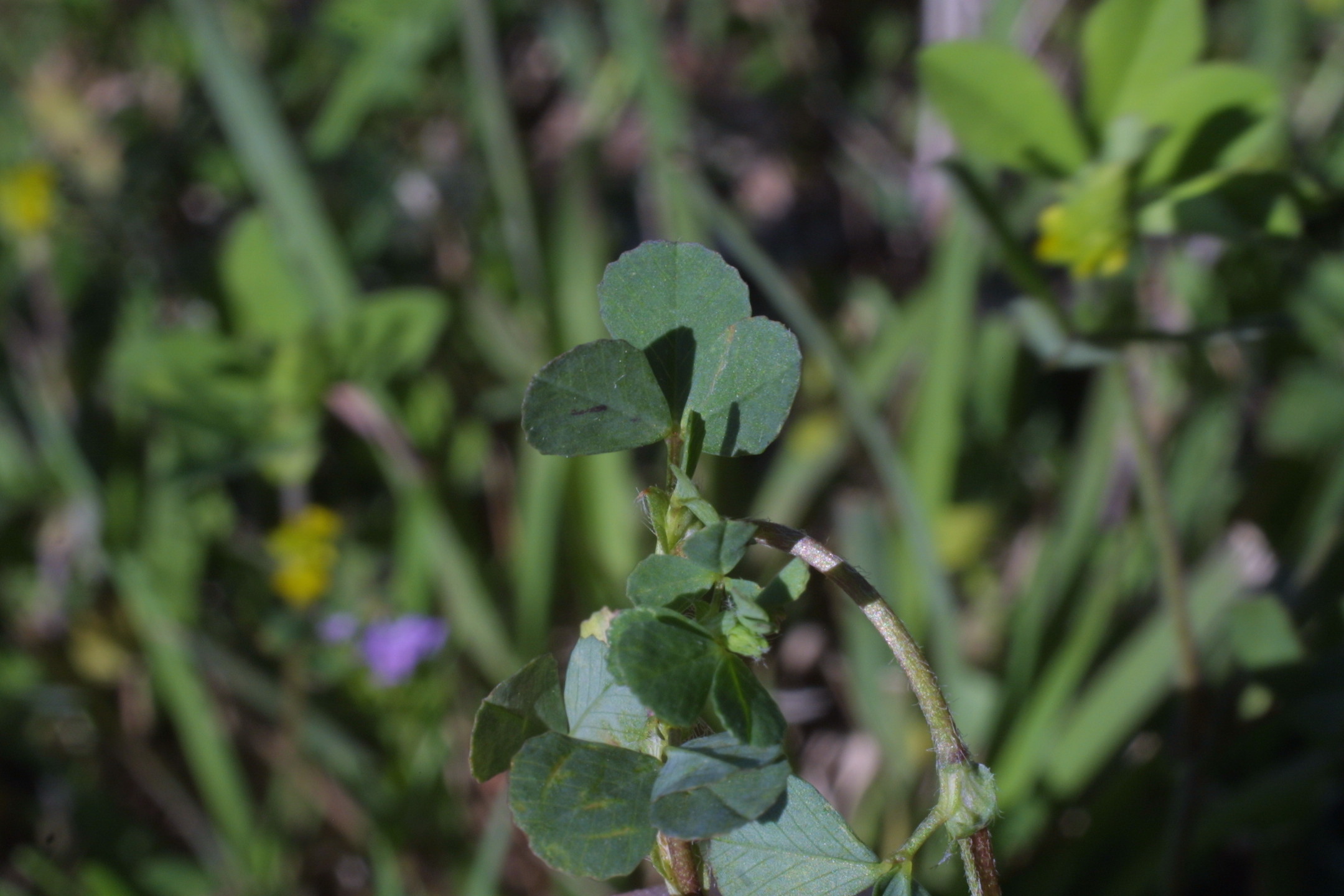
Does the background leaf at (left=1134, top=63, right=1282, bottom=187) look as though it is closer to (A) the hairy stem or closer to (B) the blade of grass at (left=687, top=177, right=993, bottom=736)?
(B) the blade of grass at (left=687, top=177, right=993, bottom=736)

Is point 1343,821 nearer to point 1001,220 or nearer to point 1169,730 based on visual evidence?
point 1169,730

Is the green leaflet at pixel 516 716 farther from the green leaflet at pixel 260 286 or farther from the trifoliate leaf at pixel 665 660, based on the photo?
the green leaflet at pixel 260 286

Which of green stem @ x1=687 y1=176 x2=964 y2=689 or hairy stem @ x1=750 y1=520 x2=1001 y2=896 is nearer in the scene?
hairy stem @ x1=750 y1=520 x2=1001 y2=896

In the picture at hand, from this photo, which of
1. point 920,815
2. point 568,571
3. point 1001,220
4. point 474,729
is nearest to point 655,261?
point 474,729

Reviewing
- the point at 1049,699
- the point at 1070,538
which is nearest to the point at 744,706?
the point at 1049,699

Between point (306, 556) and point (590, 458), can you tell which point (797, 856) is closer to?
point (590, 458)

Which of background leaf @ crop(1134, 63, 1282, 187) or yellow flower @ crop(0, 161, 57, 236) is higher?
background leaf @ crop(1134, 63, 1282, 187)

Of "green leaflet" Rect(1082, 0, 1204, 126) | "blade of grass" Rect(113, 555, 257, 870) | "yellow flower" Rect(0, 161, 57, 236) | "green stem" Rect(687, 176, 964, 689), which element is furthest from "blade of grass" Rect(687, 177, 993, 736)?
"yellow flower" Rect(0, 161, 57, 236)
